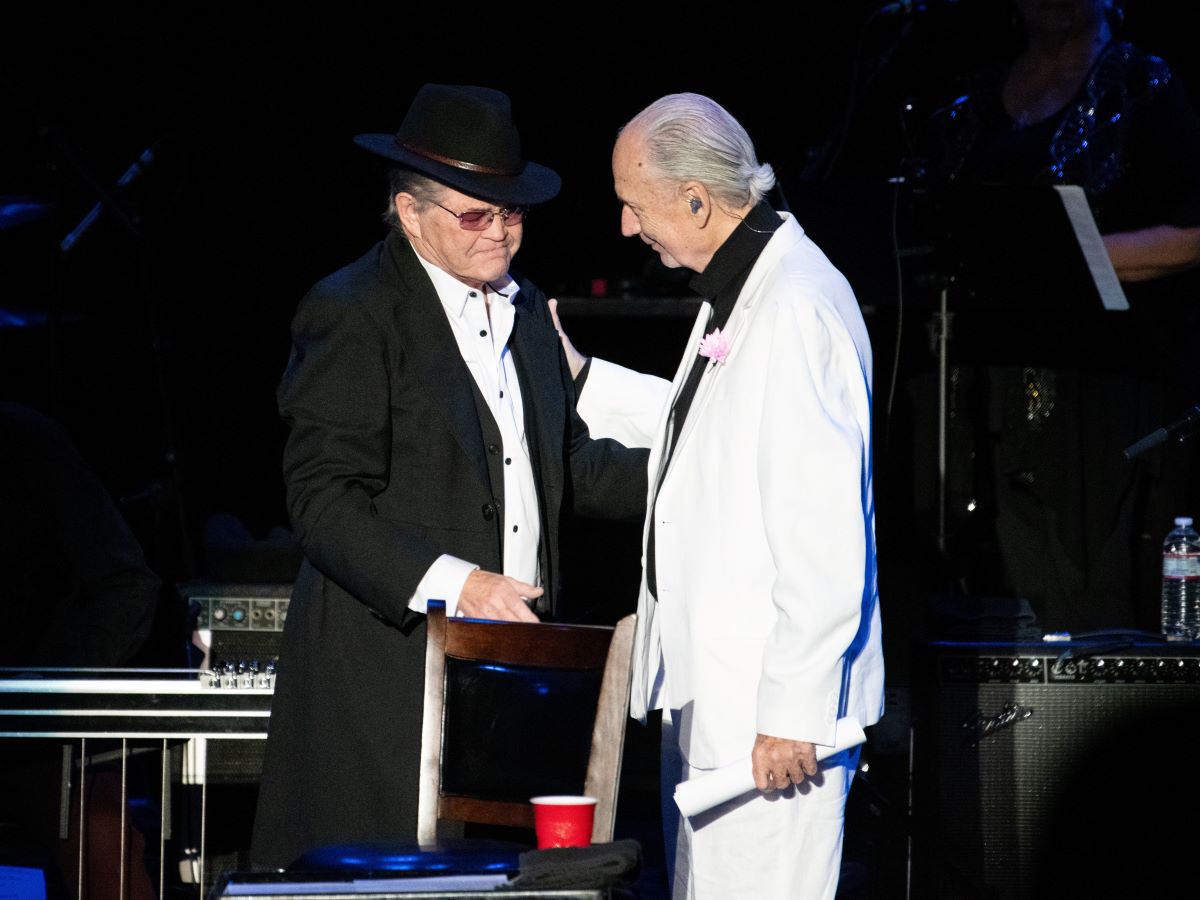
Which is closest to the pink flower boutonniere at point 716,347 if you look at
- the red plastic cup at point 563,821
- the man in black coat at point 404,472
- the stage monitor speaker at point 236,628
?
the man in black coat at point 404,472

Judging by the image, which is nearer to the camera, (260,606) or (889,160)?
(260,606)

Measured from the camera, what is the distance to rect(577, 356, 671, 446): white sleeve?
10.9ft

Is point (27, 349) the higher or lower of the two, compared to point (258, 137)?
lower

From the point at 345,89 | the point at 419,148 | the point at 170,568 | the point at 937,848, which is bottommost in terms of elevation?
the point at 937,848

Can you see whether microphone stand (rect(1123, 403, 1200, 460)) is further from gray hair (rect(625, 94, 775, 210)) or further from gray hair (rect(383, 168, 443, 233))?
gray hair (rect(383, 168, 443, 233))

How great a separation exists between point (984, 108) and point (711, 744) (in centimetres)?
253

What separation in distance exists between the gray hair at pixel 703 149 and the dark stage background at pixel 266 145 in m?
2.79

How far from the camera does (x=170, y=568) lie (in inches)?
229

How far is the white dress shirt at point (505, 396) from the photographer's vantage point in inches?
115

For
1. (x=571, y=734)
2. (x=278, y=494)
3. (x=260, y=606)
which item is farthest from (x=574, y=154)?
(x=571, y=734)

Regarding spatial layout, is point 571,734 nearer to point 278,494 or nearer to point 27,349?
point 278,494

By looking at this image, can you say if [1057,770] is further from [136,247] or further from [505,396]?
[136,247]

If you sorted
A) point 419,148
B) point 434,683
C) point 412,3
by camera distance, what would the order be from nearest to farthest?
point 434,683
point 419,148
point 412,3

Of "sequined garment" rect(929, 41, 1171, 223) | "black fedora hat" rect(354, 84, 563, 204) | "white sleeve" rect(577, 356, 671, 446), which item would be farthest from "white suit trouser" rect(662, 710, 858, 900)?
"sequined garment" rect(929, 41, 1171, 223)
